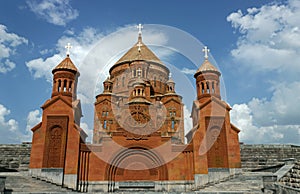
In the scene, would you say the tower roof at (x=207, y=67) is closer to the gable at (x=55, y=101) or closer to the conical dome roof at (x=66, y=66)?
the conical dome roof at (x=66, y=66)

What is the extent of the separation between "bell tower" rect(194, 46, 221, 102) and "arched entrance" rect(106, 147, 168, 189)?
5.91 m

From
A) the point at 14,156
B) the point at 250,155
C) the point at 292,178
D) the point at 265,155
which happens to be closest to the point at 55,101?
the point at 14,156

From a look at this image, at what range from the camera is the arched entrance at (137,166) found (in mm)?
17156

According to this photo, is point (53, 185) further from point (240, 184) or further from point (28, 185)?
point (240, 184)

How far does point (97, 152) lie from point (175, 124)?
34.1 feet

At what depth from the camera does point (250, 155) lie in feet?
66.9

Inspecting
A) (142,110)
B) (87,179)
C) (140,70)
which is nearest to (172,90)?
(140,70)

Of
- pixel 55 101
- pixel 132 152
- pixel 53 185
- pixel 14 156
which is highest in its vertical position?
pixel 55 101

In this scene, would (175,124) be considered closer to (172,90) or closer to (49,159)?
(172,90)

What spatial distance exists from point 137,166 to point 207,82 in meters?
8.16

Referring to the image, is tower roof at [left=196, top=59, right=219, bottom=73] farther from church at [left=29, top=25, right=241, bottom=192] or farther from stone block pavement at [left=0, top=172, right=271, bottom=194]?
stone block pavement at [left=0, top=172, right=271, bottom=194]

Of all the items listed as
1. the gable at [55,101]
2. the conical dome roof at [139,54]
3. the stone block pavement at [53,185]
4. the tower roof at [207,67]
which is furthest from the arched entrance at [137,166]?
the conical dome roof at [139,54]

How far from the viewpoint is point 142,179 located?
17250mm

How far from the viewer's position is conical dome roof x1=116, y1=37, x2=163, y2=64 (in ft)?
98.7
